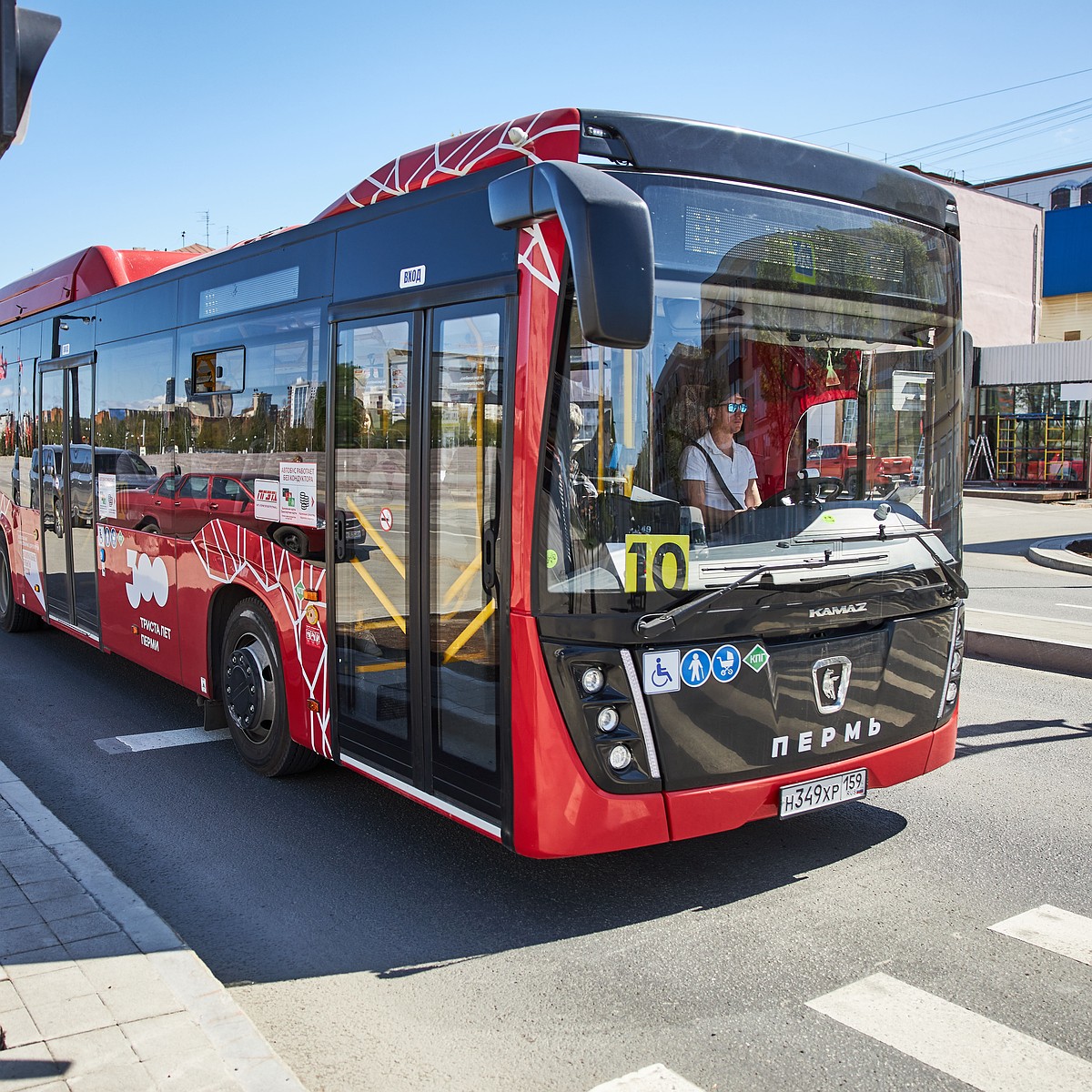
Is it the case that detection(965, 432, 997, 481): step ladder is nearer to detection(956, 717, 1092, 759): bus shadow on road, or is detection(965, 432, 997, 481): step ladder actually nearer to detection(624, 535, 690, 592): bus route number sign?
detection(956, 717, 1092, 759): bus shadow on road

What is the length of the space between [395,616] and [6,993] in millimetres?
2061

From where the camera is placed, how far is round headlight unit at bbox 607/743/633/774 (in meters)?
4.09

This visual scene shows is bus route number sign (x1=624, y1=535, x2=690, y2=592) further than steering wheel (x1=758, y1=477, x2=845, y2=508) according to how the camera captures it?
No

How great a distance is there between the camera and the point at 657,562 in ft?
13.5

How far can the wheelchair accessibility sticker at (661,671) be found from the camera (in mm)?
4086

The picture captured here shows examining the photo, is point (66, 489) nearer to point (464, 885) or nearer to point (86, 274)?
point (86, 274)

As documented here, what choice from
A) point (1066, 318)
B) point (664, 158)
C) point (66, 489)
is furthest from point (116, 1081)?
point (1066, 318)

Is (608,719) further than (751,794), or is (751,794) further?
(751,794)

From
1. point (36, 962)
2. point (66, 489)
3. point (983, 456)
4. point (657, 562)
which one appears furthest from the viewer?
point (983, 456)

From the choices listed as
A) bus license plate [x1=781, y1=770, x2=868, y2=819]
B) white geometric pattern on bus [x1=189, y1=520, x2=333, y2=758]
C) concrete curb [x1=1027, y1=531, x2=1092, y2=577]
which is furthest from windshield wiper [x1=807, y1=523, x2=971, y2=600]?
concrete curb [x1=1027, y1=531, x2=1092, y2=577]

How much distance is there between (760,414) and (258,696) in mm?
3223

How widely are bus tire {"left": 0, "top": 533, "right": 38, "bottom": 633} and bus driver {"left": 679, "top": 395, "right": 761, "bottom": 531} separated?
28.5 feet

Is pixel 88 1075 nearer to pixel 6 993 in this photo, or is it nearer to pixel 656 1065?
pixel 6 993

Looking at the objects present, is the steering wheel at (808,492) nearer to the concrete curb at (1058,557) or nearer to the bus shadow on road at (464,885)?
the bus shadow on road at (464,885)
